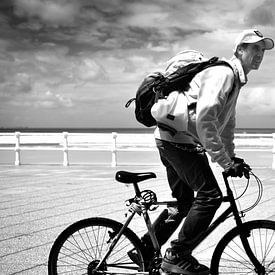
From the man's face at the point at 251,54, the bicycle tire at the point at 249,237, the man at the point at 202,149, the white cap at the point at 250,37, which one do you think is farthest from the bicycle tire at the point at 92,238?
the white cap at the point at 250,37

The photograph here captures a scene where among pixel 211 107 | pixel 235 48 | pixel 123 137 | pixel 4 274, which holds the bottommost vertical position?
pixel 4 274

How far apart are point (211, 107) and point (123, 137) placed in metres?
16.8

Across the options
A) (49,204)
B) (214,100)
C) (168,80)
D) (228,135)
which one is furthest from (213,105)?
(49,204)

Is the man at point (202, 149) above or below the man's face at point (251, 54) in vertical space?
below

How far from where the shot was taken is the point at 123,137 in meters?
20.2

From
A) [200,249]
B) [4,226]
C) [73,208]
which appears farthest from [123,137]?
[200,249]

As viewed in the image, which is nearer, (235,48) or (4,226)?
(235,48)

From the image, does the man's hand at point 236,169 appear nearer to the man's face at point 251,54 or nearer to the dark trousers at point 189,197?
the dark trousers at point 189,197

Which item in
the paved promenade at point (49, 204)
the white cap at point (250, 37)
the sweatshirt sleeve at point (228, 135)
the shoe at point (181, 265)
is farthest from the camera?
the paved promenade at point (49, 204)

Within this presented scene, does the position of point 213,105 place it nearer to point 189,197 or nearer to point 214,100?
point 214,100

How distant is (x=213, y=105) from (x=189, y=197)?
807mm

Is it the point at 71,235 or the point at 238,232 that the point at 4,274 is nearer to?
the point at 71,235

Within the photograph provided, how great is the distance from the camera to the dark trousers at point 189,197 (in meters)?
3.59

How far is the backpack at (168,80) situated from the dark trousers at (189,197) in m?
0.27
